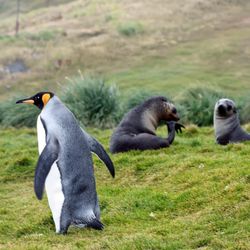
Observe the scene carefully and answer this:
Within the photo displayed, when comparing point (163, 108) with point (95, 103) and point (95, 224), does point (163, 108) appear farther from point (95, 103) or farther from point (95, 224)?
point (95, 103)

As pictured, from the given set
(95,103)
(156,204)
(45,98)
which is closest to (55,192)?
(45,98)

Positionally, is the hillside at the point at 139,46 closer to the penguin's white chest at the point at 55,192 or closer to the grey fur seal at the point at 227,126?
the grey fur seal at the point at 227,126

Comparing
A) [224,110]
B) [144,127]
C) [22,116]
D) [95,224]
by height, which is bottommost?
[22,116]

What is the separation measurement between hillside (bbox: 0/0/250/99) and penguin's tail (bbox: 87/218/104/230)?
18050 mm

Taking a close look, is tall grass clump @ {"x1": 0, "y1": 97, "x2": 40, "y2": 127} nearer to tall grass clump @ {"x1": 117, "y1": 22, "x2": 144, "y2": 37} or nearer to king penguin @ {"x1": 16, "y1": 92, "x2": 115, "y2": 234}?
king penguin @ {"x1": 16, "y1": 92, "x2": 115, "y2": 234}

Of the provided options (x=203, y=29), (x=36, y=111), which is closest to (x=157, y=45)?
(x=203, y=29)

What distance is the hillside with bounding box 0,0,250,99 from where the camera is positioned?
32.6 m

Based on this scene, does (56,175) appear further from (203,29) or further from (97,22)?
(97,22)

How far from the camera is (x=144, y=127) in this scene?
40.2 ft

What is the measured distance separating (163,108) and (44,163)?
576 centimetres

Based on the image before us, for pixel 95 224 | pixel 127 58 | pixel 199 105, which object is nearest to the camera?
pixel 95 224

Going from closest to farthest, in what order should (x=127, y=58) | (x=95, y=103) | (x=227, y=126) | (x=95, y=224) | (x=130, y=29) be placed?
(x=95, y=224), (x=227, y=126), (x=95, y=103), (x=127, y=58), (x=130, y=29)

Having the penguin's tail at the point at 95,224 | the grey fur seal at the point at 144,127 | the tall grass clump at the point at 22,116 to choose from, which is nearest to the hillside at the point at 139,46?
the tall grass clump at the point at 22,116

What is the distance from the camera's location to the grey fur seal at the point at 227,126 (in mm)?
11797
